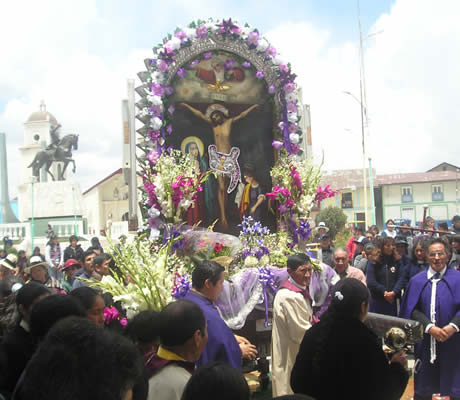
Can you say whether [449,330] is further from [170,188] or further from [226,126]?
[226,126]

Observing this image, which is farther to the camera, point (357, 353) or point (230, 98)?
point (230, 98)

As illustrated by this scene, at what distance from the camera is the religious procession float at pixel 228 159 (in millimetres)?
6875

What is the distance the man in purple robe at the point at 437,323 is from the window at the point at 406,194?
42.6 meters

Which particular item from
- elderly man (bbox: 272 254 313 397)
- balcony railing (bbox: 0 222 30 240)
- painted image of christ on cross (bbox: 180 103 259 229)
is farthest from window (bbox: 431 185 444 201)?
elderly man (bbox: 272 254 313 397)

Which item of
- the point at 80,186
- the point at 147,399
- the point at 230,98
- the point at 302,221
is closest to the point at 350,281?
the point at 147,399

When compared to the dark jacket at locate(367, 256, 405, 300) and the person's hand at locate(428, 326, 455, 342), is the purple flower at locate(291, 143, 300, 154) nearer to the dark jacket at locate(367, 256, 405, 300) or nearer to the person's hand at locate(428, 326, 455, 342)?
the dark jacket at locate(367, 256, 405, 300)

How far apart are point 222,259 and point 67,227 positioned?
25464mm

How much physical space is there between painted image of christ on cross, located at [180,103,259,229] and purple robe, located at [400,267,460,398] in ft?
11.2

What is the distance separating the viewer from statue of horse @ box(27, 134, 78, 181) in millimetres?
43156

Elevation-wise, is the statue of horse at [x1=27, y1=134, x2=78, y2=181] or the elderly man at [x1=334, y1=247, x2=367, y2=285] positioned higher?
the statue of horse at [x1=27, y1=134, x2=78, y2=181]

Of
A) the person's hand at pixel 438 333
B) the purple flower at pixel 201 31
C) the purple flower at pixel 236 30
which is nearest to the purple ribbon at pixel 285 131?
the purple flower at pixel 236 30

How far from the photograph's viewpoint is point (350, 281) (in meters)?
3.12

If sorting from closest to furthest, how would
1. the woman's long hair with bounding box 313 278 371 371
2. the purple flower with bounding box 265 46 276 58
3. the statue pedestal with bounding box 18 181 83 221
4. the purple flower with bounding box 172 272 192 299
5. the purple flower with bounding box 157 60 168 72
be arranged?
1. the woman's long hair with bounding box 313 278 371 371
2. the purple flower with bounding box 172 272 192 299
3. the purple flower with bounding box 157 60 168 72
4. the purple flower with bounding box 265 46 276 58
5. the statue pedestal with bounding box 18 181 83 221

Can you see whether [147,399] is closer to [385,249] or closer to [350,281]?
[350,281]
